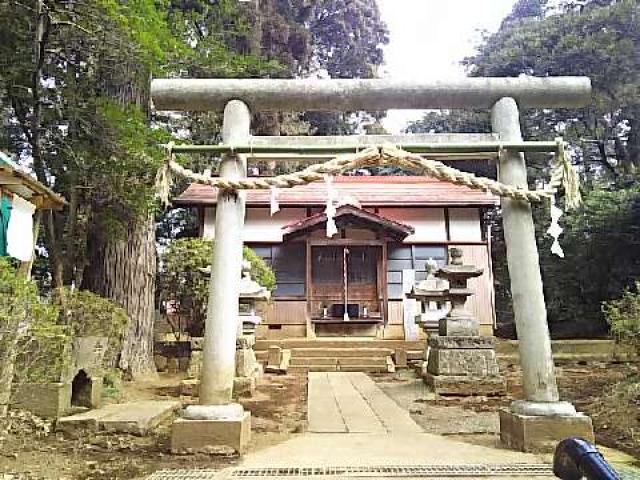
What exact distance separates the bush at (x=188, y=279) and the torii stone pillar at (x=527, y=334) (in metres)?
7.32

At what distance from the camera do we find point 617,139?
20844mm

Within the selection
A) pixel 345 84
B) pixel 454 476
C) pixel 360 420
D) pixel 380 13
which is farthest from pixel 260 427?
pixel 380 13

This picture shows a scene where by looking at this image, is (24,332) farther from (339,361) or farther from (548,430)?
(339,361)

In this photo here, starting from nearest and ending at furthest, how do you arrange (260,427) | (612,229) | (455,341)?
(260,427) → (455,341) → (612,229)

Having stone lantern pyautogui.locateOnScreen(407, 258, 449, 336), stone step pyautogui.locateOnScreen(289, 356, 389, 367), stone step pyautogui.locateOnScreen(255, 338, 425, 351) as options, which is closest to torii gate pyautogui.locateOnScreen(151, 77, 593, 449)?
stone lantern pyautogui.locateOnScreen(407, 258, 449, 336)

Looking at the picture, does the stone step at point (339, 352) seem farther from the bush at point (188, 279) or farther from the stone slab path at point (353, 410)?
the stone slab path at point (353, 410)

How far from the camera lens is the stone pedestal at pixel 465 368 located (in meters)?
8.43

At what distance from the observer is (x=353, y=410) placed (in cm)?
657

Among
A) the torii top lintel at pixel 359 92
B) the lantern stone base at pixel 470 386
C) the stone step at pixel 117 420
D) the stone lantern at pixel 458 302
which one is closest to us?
the torii top lintel at pixel 359 92

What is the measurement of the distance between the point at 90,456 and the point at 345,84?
12.9 feet

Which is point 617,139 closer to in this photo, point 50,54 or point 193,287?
point 193,287

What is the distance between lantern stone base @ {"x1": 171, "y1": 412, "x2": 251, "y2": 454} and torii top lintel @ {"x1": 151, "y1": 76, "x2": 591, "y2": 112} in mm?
2839

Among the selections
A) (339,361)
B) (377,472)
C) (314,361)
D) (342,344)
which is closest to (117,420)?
(377,472)

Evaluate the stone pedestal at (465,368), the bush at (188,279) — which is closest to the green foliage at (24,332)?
the bush at (188,279)
